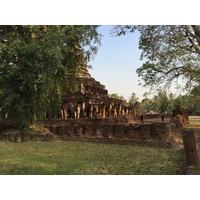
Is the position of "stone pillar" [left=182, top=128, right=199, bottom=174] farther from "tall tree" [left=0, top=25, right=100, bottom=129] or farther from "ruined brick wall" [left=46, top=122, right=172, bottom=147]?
"tall tree" [left=0, top=25, right=100, bottom=129]

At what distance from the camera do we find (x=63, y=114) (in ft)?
45.3

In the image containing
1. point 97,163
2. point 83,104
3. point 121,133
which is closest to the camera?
point 97,163

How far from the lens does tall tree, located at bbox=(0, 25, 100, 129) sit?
22.5ft

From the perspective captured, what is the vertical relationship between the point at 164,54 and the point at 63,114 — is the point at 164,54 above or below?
above

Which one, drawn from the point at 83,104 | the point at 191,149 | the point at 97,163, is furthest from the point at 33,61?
A: the point at 83,104

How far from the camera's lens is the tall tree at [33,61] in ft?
22.5

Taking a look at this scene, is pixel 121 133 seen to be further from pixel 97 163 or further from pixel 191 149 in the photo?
pixel 191 149

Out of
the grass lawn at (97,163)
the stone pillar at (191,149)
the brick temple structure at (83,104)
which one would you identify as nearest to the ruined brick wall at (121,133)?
the grass lawn at (97,163)

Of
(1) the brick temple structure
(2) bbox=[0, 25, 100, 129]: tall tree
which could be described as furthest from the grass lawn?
(1) the brick temple structure

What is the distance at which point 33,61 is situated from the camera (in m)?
7.00
